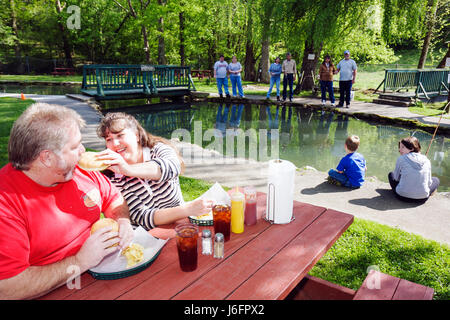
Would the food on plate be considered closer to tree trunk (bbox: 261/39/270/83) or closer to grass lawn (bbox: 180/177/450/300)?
grass lawn (bbox: 180/177/450/300)

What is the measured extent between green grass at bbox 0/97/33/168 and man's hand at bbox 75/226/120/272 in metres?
4.25

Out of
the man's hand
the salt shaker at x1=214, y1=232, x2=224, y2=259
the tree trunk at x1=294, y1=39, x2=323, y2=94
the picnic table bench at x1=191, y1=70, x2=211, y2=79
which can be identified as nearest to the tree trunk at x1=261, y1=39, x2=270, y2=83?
the picnic table bench at x1=191, y1=70, x2=211, y2=79

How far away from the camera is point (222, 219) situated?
184 cm

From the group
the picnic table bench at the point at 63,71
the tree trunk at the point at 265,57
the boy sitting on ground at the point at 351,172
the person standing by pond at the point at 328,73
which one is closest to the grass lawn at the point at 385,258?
the boy sitting on ground at the point at 351,172

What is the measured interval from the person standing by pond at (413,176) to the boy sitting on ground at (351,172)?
472mm

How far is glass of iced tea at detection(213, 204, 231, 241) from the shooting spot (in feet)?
6.06

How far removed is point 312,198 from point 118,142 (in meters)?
2.99

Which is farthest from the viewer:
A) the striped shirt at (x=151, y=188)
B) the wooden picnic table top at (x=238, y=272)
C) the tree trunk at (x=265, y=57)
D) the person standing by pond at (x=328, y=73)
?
the tree trunk at (x=265, y=57)

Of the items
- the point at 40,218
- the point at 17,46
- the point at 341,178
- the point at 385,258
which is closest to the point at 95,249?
the point at 40,218

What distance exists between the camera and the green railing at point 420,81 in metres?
12.5

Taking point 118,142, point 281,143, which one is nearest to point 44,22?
point 281,143

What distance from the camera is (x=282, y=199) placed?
200 cm

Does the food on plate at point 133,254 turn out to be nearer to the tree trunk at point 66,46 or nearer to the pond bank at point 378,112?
the pond bank at point 378,112
